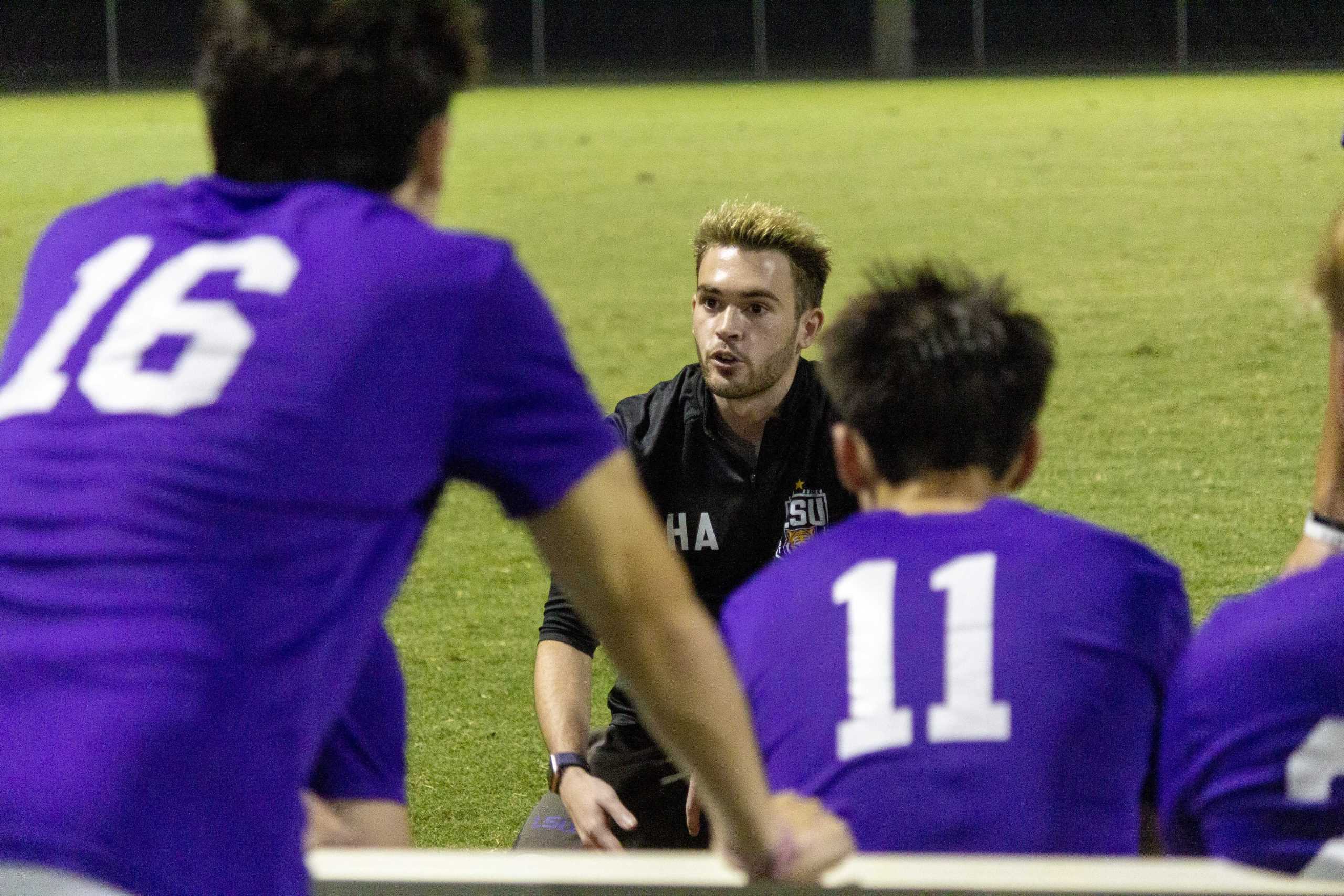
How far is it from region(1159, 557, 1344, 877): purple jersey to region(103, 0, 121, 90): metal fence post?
3433 centimetres

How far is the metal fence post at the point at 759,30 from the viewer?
35781 millimetres

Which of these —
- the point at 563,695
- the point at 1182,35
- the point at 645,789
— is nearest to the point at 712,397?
the point at 563,695

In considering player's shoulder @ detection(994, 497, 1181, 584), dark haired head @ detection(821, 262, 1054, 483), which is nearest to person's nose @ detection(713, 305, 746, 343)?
dark haired head @ detection(821, 262, 1054, 483)

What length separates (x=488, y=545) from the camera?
6.88 meters

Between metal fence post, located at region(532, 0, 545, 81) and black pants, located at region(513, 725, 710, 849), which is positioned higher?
metal fence post, located at region(532, 0, 545, 81)

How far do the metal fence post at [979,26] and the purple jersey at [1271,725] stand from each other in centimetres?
3431

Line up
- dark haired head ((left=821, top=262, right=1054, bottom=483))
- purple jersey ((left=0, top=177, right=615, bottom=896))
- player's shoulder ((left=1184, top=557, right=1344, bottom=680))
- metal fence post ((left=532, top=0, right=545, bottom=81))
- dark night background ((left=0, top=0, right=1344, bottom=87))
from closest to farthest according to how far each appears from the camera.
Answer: purple jersey ((left=0, top=177, right=615, bottom=896)), player's shoulder ((left=1184, top=557, right=1344, bottom=680)), dark haired head ((left=821, top=262, right=1054, bottom=483)), dark night background ((left=0, top=0, right=1344, bottom=87)), metal fence post ((left=532, top=0, right=545, bottom=81))

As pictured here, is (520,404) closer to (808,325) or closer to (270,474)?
(270,474)

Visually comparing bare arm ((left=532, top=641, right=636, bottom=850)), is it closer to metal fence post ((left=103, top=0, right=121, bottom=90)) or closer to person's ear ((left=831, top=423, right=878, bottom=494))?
person's ear ((left=831, top=423, right=878, bottom=494))

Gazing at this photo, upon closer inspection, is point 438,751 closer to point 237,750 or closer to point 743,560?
point 743,560

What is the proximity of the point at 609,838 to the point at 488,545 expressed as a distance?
146 inches

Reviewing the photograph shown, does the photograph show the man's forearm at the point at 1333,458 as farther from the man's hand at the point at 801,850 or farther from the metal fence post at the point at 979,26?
the metal fence post at the point at 979,26

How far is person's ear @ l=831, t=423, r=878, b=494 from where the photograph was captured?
2.19 m

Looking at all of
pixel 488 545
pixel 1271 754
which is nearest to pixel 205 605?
pixel 1271 754
